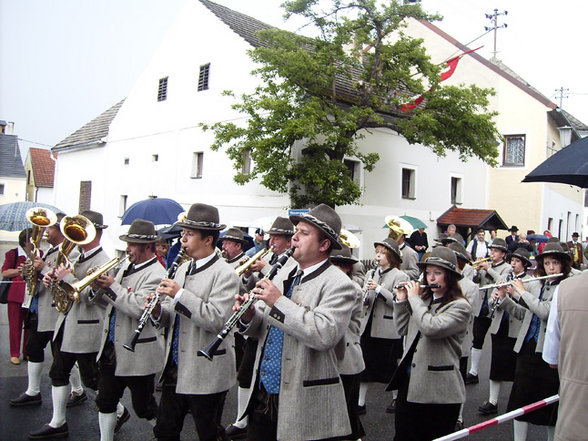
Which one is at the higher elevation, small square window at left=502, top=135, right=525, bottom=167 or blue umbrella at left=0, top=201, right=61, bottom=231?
small square window at left=502, top=135, right=525, bottom=167

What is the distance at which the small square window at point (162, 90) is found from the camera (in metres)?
24.1

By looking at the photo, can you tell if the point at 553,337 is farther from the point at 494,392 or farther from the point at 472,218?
the point at 472,218

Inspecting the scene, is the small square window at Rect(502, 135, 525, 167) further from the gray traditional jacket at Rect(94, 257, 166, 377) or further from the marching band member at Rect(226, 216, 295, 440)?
the gray traditional jacket at Rect(94, 257, 166, 377)

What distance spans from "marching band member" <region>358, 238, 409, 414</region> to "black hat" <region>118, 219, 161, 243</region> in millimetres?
2742

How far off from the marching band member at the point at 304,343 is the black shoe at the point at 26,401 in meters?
3.71

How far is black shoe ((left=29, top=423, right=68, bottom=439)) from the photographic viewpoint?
506 cm

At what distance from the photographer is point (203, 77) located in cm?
2180

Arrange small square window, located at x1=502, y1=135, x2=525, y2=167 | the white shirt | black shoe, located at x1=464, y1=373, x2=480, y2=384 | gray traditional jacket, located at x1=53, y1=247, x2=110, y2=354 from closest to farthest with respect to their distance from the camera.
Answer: the white shirt < gray traditional jacket, located at x1=53, y1=247, x2=110, y2=354 < black shoe, located at x1=464, y1=373, x2=480, y2=384 < small square window, located at x1=502, y1=135, x2=525, y2=167

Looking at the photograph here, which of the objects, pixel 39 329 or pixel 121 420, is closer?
pixel 121 420

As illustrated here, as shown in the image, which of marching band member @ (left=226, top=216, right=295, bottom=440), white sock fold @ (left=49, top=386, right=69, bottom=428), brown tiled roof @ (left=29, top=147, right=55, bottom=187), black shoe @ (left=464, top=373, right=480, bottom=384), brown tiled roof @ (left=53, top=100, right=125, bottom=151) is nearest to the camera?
white sock fold @ (left=49, top=386, right=69, bottom=428)

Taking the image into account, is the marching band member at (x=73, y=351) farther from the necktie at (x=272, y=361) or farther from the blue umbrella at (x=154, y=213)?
the blue umbrella at (x=154, y=213)

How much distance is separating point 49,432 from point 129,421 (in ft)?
2.75

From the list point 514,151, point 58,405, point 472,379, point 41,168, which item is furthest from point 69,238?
point 41,168

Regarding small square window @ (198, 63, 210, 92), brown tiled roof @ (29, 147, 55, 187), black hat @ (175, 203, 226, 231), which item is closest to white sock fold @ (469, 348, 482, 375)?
black hat @ (175, 203, 226, 231)
